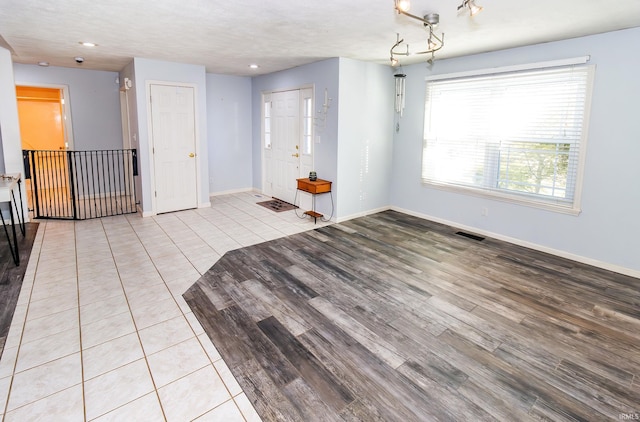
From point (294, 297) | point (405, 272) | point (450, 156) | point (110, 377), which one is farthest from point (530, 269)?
point (110, 377)

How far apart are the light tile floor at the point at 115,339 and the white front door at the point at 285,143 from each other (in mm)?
2232

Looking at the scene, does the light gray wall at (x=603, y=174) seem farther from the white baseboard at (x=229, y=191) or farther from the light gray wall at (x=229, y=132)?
the white baseboard at (x=229, y=191)

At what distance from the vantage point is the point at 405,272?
376cm

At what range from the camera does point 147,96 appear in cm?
545

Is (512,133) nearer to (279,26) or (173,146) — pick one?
(279,26)

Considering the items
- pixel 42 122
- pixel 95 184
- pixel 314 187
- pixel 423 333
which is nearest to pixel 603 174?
pixel 423 333

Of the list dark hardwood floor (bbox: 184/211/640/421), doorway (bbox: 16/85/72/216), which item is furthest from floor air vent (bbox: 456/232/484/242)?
doorway (bbox: 16/85/72/216)

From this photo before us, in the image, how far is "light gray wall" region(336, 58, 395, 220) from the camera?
5.36 meters

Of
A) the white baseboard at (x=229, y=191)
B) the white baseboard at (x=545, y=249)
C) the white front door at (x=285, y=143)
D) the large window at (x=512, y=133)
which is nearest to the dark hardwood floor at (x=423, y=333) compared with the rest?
the white baseboard at (x=545, y=249)

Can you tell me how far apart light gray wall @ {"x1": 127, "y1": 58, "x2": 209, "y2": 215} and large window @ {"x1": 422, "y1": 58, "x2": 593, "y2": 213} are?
3881 mm

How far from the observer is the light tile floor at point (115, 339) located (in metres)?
1.91

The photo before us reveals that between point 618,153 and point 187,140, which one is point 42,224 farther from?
point 618,153

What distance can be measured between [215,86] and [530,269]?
252 inches

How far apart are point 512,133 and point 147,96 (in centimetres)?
546
